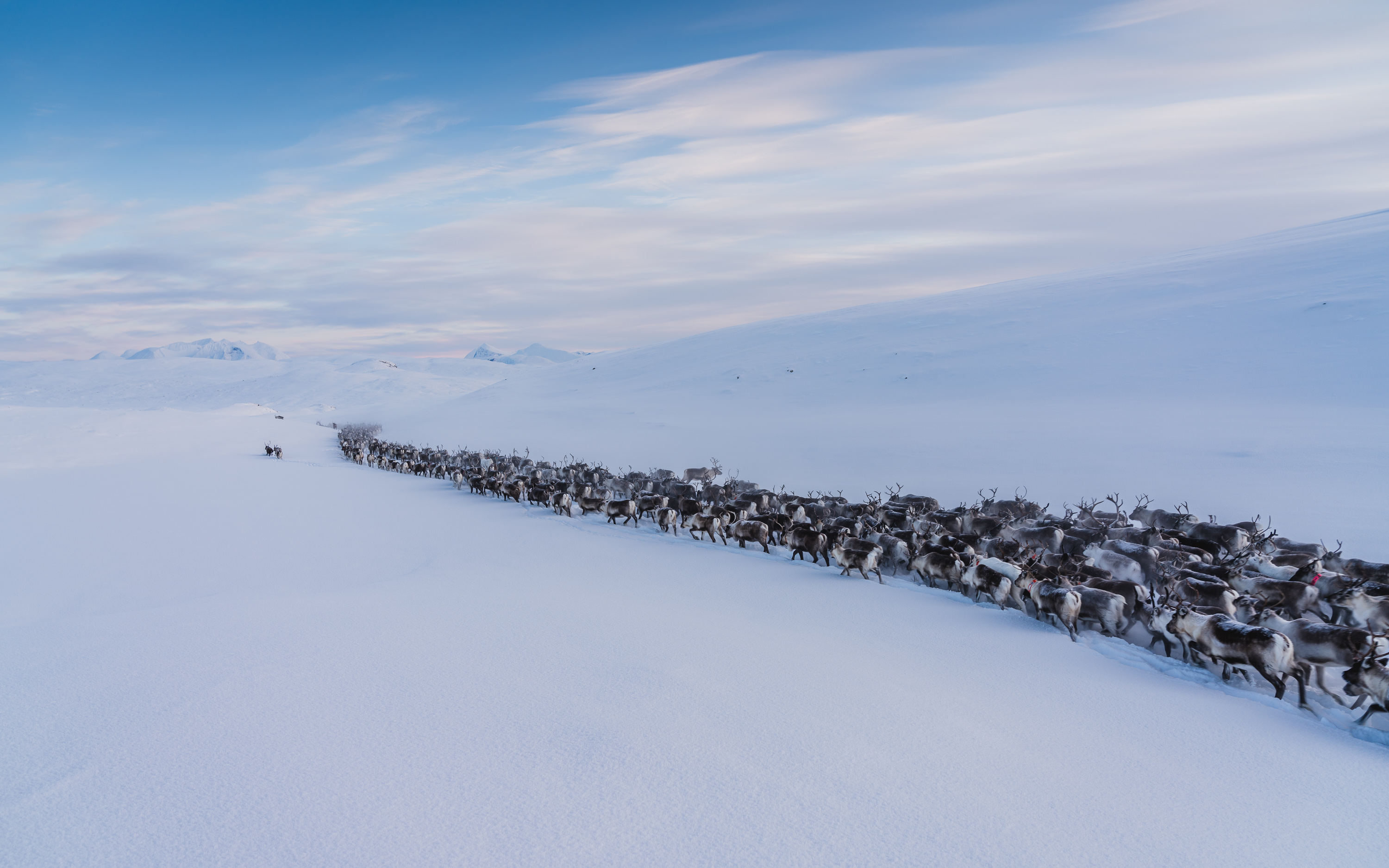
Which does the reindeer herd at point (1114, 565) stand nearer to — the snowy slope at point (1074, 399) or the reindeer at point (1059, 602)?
the reindeer at point (1059, 602)

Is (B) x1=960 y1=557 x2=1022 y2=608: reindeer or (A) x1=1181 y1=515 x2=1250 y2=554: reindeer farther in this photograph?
(A) x1=1181 y1=515 x2=1250 y2=554: reindeer

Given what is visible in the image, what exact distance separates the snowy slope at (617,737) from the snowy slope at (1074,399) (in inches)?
366

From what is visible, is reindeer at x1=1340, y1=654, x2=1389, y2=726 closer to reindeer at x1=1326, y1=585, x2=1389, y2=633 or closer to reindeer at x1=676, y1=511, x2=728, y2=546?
reindeer at x1=1326, y1=585, x2=1389, y2=633

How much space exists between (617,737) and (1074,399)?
27143 millimetres

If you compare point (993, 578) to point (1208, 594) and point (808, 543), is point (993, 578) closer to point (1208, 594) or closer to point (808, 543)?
point (1208, 594)

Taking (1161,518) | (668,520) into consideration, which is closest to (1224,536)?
(1161,518)

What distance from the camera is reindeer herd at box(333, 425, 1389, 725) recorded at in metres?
6.39

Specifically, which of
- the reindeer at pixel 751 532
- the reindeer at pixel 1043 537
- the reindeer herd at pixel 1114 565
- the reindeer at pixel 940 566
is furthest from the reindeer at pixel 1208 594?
the reindeer at pixel 751 532

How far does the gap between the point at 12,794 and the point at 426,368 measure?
152 metres

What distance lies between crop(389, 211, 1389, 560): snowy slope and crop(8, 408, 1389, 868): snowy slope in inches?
366

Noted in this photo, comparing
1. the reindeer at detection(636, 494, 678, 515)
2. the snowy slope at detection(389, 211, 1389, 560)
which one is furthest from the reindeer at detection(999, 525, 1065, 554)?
the reindeer at detection(636, 494, 678, 515)

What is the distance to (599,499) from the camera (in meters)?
16.5

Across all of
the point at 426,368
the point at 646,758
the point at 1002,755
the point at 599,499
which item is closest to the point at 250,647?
the point at 646,758

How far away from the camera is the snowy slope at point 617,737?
13.1 ft
